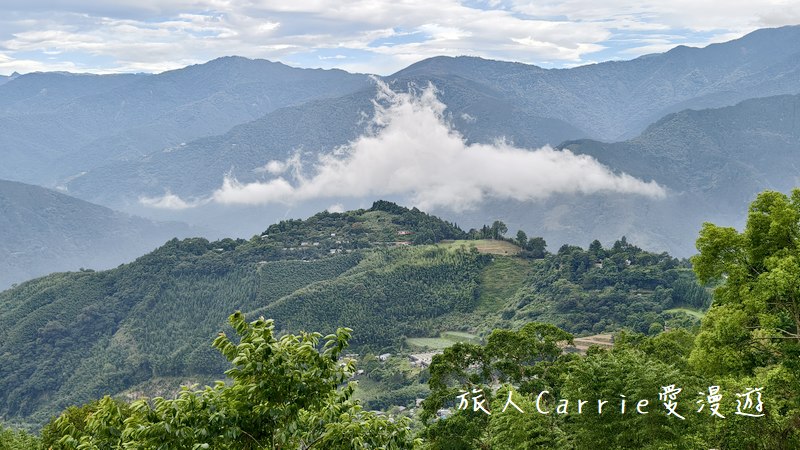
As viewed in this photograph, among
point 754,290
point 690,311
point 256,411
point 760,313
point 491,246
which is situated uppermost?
point 256,411

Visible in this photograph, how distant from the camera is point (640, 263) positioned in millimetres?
111188

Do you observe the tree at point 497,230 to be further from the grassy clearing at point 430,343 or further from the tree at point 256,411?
the tree at point 256,411

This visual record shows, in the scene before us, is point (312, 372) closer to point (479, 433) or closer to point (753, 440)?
point (753, 440)

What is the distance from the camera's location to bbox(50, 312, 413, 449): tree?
34.4ft

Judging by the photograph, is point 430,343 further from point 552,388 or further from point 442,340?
point 552,388

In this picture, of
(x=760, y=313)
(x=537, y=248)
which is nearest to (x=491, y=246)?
(x=537, y=248)

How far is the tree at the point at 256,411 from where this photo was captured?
34.4 ft

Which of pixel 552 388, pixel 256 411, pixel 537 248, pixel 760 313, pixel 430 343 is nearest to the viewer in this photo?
pixel 256 411

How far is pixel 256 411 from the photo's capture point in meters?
10.7

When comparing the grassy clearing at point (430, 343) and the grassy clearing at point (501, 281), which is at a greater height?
the grassy clearing at point (501, 281)

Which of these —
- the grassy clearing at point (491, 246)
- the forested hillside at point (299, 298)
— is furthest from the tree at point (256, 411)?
the grassy clearing at point (491, 246)

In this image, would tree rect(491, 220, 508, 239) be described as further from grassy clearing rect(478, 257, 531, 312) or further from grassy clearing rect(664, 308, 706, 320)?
grassy clearing rect(664, 308, 706, 320)

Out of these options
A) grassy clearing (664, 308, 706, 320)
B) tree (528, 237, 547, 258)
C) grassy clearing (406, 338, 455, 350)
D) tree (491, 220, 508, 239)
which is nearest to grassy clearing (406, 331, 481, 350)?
grassy clearing (406, 338, 455, 350)

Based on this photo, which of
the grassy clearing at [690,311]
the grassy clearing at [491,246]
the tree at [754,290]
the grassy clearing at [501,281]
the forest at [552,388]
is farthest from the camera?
the grassy clearing at [491,246]
